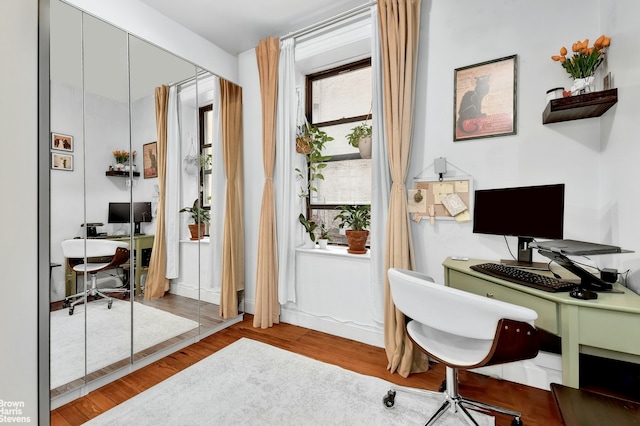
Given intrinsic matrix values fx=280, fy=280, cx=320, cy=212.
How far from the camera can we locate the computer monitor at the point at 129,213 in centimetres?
212

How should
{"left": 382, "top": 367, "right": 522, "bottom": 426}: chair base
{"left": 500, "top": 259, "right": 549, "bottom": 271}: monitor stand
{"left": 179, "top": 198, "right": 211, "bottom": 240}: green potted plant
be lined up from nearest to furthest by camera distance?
{"left": 382, "top": 367, "right": 522, "bottom": 426}: chair base, {"left": 500, "top": 259, "right": 549, "bottom": 271}: monitor stand, {"left": 179, "top": 198, "right": 211, "bottom": 240}: green potted plant

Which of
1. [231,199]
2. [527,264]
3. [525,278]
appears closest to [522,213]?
[527,264]

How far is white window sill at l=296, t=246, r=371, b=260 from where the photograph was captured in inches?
103

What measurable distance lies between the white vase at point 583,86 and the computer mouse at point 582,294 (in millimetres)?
1185

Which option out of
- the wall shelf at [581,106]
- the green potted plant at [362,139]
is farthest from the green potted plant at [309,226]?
the wall shelf at [581,106]

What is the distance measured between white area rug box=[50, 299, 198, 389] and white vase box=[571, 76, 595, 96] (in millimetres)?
3431

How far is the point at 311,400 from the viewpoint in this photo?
72.4 inches

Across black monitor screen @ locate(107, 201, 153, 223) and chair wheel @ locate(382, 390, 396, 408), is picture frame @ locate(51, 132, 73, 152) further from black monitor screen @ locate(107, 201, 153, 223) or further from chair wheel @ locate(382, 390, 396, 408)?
chair wheel @ locate(382, 390, 396, 408)

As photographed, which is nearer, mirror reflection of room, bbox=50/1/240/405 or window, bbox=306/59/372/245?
mirror reflection of room, bbox=50/1/240/405

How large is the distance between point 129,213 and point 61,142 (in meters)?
0.64

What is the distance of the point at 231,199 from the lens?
3.07m

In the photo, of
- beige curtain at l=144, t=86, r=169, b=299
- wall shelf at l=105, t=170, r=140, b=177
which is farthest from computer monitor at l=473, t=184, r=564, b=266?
wall shelf at l=105, t=170, r=140, b=177

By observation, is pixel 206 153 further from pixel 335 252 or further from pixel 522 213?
pixel 522 213

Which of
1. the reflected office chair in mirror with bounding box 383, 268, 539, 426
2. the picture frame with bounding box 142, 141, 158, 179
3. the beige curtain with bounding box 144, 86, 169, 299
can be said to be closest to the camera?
the reflected office chair in mirror with bounding box 383, 268, 539, 426
